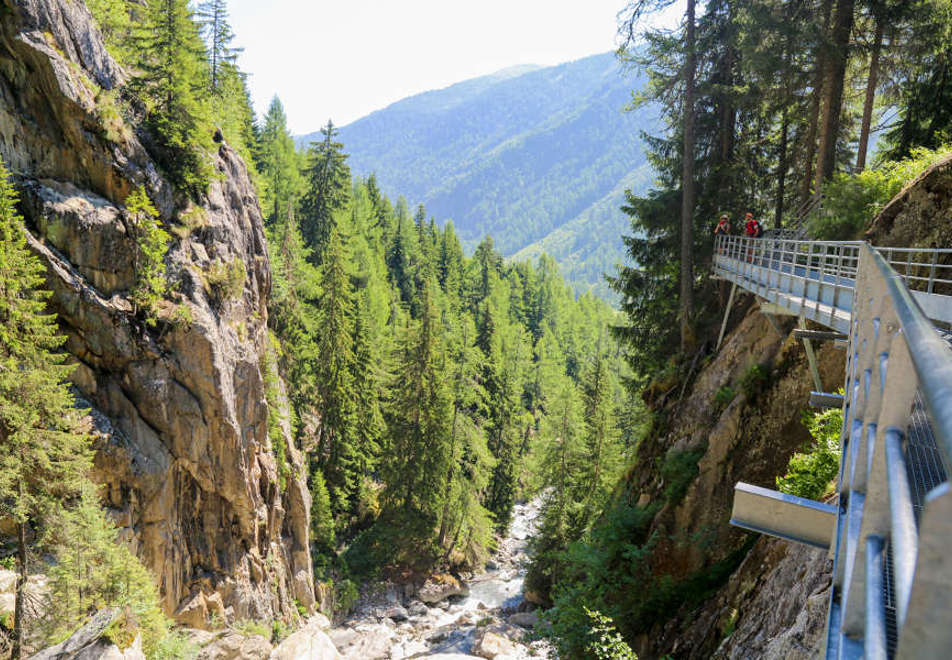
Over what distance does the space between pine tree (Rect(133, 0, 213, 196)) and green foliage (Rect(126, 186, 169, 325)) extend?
2462mm

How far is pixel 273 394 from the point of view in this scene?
25.3 meters

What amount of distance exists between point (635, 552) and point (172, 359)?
15.0m

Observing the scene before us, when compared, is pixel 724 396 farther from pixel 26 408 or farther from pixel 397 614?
pixel 397 614

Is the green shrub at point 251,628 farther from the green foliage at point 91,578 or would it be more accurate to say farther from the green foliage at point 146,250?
the green foliage at point 146,250

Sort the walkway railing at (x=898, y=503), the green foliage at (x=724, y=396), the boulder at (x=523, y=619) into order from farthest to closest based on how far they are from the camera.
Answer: the boulder at (x=523, y=619) < the green foliage at (x=724, y=396) < the walkway railing at (x=898, y=503)

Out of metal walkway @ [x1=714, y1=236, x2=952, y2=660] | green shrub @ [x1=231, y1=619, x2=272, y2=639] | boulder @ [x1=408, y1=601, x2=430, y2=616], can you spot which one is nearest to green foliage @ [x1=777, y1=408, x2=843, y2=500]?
metal walkway @ [x1=714, y1=236, x2=952, y2=660]

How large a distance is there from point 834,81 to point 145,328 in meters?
21.2

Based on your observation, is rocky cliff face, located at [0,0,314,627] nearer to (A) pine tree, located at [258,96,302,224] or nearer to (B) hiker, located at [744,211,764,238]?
(B) hiker, located at [744,211,764,238]

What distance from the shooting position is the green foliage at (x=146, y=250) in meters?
16.6

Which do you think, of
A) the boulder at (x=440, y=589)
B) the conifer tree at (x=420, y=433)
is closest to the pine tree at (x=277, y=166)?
the conifer tree at (x=420, y=433)

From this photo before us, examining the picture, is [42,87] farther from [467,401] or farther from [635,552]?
[467,401]

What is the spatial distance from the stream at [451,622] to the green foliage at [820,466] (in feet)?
46.2

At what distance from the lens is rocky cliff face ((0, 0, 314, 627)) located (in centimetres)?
1516

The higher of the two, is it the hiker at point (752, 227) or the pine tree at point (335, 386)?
the hiker at point (752, 227)
